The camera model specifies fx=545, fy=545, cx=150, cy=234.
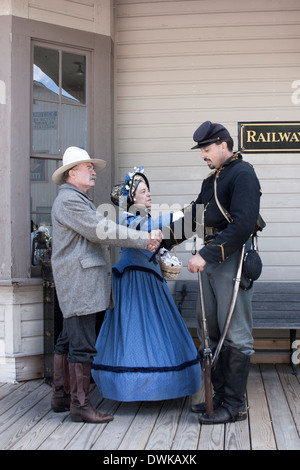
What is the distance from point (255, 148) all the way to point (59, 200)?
2132mm

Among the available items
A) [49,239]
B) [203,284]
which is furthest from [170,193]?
[203,284]

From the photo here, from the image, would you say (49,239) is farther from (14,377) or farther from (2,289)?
(14,377)

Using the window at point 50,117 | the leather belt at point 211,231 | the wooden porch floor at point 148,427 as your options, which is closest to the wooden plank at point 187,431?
the wooden porch floor at point 148,427

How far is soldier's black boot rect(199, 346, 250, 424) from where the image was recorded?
332cm

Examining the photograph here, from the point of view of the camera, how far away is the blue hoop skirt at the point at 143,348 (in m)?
3.42

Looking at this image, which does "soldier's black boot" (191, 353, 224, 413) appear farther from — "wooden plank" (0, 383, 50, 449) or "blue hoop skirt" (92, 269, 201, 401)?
"wooden plank" (0, 383, 50, 449)

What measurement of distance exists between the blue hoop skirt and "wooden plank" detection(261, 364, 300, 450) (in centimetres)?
55

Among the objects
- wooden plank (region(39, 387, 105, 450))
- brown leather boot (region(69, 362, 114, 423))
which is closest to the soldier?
brown leather boot (region(69, 362, 114, 423))

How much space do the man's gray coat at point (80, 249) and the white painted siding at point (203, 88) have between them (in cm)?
158

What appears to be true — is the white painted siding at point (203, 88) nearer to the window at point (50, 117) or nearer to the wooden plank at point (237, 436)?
the window at point (50, 117)

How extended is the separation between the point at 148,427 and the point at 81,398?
1.47ft

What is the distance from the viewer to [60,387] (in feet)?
11.8

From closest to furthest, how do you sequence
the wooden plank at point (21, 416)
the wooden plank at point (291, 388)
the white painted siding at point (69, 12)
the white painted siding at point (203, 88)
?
the wooden plank at point (21, 416) → the wooden plank at point (291, 388) → the white painted siding at point (69, 12) → the white painted siding at point (203, 88)

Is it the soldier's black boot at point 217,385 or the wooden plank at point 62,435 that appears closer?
the wooden plank at point 62,435
